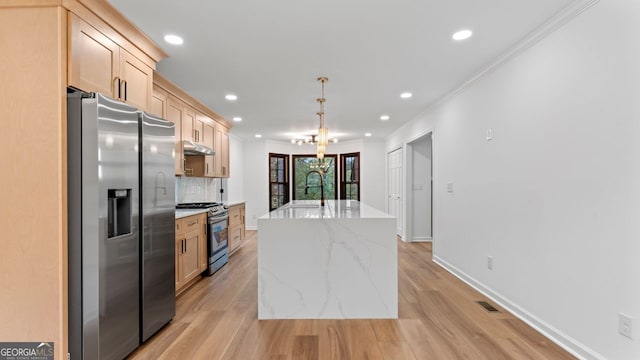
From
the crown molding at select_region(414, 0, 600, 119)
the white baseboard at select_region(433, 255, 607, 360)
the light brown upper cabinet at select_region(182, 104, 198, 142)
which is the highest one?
the crown molding at select_region(414, 0, 600, 119)

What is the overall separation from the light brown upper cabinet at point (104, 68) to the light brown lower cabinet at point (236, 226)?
108 inches

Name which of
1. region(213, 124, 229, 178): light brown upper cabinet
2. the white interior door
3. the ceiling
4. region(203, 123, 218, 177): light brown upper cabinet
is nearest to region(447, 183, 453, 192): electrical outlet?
the ceiling

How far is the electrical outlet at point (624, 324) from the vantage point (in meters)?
1.76

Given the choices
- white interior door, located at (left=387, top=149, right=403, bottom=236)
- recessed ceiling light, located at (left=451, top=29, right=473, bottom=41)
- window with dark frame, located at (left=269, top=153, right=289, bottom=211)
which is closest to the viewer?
recessed ceiling light, located at (left=451, top=29, right=473, bottom=41)

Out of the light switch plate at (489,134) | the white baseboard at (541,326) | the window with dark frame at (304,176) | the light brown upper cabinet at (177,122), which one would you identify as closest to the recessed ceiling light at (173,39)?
the light brown upper cabinet at (177,122)

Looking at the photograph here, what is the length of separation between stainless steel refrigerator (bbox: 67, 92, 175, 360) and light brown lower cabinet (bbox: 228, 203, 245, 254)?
266 cm

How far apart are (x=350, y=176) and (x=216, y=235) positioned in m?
4.83

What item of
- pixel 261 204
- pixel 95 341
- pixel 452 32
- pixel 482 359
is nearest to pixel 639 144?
pixel 452 32

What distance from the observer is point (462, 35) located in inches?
98.7

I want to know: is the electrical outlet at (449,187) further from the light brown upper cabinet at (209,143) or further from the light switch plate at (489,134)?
the light brown upper cabinet at (209,143)

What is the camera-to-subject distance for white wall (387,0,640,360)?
178 cm

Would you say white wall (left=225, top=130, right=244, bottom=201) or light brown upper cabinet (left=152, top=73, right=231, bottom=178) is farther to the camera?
white wall (left=225, top=130, right=244, bottom=201)

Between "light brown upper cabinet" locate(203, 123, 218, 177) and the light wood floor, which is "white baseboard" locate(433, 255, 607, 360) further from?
"light brown upper cabinet" locate(203, 123, 218, 177)

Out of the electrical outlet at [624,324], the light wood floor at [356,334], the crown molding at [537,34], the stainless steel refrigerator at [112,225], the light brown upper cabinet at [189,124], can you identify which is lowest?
the light wood floor at [356,334]
